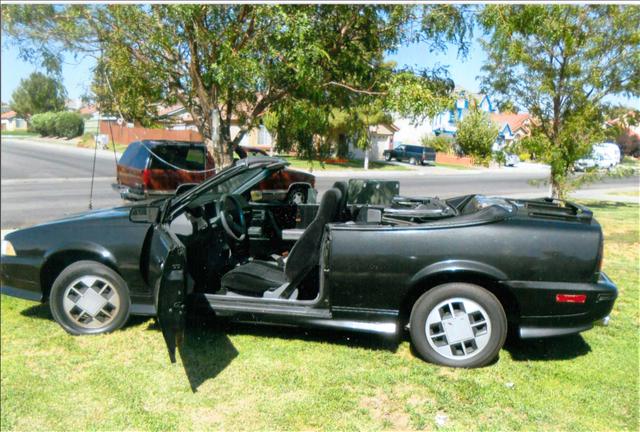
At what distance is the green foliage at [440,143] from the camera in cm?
428

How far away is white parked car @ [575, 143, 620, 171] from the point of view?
4418mm

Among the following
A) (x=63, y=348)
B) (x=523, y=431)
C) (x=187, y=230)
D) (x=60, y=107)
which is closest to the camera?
(x=523, y=431)

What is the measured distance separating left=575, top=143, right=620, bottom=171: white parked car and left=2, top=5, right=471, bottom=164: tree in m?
1.38

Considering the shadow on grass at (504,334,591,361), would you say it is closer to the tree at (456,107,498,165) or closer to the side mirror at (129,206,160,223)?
the tree at (456,107,498,165)

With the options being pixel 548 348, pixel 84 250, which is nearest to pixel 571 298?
pixel 548 348

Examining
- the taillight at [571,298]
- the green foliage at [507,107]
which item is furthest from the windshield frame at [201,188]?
the taillight at [571,298]

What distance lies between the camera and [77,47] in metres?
6.00

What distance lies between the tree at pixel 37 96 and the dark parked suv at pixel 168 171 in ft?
6.09

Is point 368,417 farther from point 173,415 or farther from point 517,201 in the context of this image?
point 517,201

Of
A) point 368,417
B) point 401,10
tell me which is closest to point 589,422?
point 368,417

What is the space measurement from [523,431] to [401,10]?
4285mm

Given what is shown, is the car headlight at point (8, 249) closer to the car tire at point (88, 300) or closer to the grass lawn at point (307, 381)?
the car tire at point (88, 300)

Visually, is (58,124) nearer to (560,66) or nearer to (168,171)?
(560,66)

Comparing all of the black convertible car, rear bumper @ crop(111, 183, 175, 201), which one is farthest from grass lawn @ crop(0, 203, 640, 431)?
rear bumper @ crop(111, 183, 175, 201)
